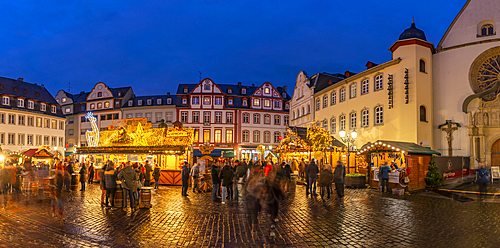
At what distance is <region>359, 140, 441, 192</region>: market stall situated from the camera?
672 inches

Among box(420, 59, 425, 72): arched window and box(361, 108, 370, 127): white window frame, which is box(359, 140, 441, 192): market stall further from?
box(361, 108, 370, 127): white window frame

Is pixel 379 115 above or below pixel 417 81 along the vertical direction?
below

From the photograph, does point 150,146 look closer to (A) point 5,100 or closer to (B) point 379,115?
(B) point 379,115

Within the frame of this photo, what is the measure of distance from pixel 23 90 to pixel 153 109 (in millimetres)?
17316

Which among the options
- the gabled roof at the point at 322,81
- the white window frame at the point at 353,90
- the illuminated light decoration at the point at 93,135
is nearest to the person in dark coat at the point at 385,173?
the white window frame at the point at 353,90

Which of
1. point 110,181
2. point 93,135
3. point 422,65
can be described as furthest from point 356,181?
point 93,135

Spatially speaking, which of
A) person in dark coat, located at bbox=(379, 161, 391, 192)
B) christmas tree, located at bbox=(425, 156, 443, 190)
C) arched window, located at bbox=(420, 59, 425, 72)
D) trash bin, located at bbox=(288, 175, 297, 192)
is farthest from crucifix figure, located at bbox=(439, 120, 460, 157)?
trash bin, located at bbox=(288, 175, 297, 192)

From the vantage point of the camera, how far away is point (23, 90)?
47781 millimetres

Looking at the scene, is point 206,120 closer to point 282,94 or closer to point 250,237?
point 282,94

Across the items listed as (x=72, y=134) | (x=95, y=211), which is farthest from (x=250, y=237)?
(x=72, y=134)

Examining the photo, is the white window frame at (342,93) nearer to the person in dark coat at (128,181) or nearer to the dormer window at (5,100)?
the person in dark coat at (128,181)

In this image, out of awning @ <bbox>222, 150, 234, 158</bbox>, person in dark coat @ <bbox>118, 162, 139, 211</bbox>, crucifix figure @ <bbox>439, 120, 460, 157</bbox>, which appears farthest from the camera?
awning @ <bbox>222, 150, 234, 158</bbox>

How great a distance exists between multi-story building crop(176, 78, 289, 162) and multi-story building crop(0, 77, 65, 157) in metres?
17.7

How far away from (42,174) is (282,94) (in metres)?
44.8
